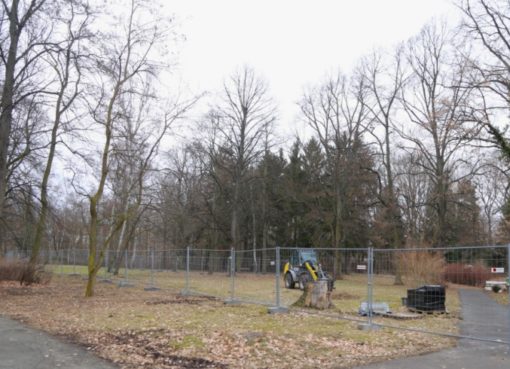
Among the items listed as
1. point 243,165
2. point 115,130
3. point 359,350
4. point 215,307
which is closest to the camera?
point 359,350

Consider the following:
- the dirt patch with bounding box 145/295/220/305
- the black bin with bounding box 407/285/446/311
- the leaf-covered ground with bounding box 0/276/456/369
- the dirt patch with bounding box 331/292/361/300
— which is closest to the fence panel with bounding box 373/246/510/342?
the black bin with bounding box 407/285/446/311

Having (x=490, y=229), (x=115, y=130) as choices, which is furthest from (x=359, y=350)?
(x=490, y=229)

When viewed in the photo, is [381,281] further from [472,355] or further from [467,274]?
[472,355]

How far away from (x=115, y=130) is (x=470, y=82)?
18.0 m

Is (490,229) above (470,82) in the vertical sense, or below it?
below

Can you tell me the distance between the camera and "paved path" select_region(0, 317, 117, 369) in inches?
299

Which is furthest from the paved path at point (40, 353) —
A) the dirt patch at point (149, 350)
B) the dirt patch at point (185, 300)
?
the dirt patch at point (185, 300)

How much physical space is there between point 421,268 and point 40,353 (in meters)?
15.9

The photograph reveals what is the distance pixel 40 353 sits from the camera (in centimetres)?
849

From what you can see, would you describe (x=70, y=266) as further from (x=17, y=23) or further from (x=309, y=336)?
(x=309, y=336)

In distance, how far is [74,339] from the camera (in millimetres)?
9891

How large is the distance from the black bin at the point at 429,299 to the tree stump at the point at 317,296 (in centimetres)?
258

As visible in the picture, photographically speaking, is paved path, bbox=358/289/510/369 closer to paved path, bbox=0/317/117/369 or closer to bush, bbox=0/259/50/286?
paved path, bbox=0/317/117/369

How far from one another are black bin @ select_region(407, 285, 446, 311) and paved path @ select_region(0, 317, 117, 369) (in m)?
10.1
